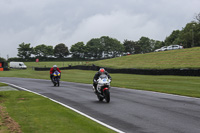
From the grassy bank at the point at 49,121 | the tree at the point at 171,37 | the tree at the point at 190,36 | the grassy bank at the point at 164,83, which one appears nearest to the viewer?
the grassy bank at the point at 49,121

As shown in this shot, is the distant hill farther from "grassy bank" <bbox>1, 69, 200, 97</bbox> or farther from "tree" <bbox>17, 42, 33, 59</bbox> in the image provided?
"tree" <bbox>17, 42, 33, 59</bbox>

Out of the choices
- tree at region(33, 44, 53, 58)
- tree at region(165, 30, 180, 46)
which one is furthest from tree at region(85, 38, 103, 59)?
tree at region(165, 30, 180, 46)

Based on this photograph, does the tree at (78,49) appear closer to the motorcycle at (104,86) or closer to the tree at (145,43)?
the tree at (145,43)

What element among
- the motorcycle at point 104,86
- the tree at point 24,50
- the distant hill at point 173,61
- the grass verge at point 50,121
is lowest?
the grass verge at point 50,121

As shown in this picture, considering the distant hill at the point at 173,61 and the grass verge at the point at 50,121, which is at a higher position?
the distant hill at the point at 173,61

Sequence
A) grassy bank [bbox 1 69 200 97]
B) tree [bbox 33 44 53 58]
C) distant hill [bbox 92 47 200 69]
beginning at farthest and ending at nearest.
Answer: tree [bbox 33 44 53 58], distant hill [bbox 92 47 200 69], grassy bank [bbox 1 69 200 97]

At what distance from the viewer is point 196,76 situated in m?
28.1

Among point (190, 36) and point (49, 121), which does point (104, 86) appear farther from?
point (190, 36)

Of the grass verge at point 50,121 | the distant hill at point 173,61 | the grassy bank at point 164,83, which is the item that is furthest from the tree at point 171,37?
the grass verge at point 50,121

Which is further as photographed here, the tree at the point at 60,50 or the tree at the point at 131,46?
the tree at the point at 131,46

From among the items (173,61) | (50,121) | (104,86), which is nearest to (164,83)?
(104,86)

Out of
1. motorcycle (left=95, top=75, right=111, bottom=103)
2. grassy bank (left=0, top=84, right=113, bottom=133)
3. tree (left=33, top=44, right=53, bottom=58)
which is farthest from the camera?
tree (left=33, top=44, right=53, bottom=58)

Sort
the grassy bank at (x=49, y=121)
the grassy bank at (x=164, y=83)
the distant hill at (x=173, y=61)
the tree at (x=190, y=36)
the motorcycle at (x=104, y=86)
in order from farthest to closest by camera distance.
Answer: the tree at (x=190, y=36)
the distant hill at (x=173, y=61)
the grassy bank at (x=164, y=83)
the motorcycle at (x=104, y=86)
the grassy bank at (x=49, y=121)

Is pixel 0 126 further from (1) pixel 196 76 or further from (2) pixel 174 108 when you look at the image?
(1) pixel 196 76
